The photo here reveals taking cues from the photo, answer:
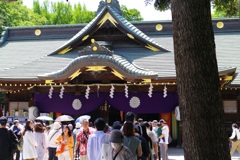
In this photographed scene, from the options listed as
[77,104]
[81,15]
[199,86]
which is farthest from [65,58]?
[81,15]

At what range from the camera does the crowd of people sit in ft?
20.8

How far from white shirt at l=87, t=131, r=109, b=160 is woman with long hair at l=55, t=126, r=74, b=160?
2.51m

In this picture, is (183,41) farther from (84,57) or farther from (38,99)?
(38,99)

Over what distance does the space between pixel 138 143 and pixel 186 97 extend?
2.48m

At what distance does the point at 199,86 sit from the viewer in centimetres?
407

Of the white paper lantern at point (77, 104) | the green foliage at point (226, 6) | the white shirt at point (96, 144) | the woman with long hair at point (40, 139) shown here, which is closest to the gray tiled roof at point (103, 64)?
the white paper lantern at point (77, 104)

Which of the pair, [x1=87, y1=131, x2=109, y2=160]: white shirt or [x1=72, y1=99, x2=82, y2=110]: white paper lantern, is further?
[x1=72, y1=99, x2=82, y2=110]: white paper lantern

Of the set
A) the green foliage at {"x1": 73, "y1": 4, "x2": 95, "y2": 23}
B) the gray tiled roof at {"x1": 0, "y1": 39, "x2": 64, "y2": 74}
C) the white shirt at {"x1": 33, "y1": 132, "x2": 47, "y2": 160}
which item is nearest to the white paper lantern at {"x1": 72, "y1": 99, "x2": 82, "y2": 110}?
the gray tiled roof at {"x1": 0, "y1": 39, "x2": 64, "y2": 74}

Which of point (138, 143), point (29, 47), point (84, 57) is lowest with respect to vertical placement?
point (138, 143)

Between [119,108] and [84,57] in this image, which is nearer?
[84,57]

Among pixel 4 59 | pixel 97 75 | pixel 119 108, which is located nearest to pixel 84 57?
pixel 97 75

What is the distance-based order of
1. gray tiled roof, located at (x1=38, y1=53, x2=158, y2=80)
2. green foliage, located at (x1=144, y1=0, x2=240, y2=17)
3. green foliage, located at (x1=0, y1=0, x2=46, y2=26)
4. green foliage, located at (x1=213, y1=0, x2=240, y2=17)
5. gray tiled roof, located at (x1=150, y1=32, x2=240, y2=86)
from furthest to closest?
green foliage, located at (x1=0, y1=0, x2=46, y2=26), gray tiled roof, located at (x1=150, y1=32, x2=240, y2=86), gray tiled roof, located at (x1=38, y1=53, x2=158, y2=80), green foliage, located at (x1=213, y1=0, x2=240, y2=17), green foliage, located at (x1=144, y1=0, x2=240, y2=17)

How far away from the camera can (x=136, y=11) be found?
50.1 m

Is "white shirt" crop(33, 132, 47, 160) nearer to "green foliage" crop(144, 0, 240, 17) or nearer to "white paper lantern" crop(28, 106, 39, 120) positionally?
"green foliage" crop(144, 0, 240, 17)
